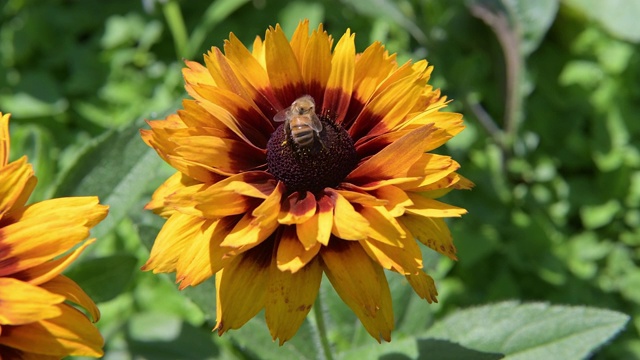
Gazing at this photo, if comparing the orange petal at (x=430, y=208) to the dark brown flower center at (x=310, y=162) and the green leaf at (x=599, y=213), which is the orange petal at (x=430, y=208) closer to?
the dark brown flower center at (x=310, y=162)

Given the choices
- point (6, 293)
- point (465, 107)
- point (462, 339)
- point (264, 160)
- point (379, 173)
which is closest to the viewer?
point (6, 293)

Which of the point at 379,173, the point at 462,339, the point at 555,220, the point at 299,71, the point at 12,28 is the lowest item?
the point at 555,220

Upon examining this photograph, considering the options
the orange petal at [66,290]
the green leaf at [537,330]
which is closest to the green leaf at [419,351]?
the green leaf at [537,330]

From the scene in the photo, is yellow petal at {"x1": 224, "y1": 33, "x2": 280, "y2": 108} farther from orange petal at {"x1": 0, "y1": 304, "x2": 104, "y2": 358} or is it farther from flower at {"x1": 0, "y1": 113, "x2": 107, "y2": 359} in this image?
orange petal at {"x1": 0, "y1": 304, "x2": 104, "y2": 358}

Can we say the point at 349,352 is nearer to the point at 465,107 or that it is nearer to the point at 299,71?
the point at 299,71

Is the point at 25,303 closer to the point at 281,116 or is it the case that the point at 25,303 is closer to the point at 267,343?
the point at 281,116

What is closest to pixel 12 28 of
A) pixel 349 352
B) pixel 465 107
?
pixel 465 107

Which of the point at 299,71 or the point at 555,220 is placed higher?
the point at 299,71
